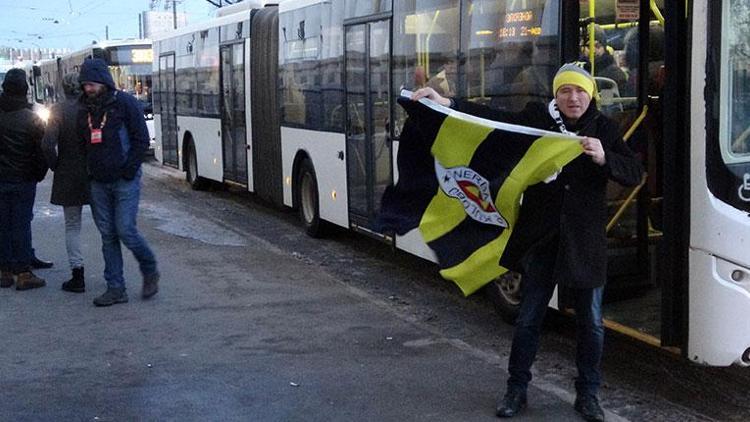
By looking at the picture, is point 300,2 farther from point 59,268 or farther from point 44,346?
point 44,346

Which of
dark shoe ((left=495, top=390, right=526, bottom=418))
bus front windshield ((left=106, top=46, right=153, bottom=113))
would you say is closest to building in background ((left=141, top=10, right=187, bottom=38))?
bus front windshield ((left=106, top=46, right=153, bottom=113))

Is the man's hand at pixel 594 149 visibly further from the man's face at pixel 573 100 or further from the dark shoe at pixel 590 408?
the dark shoe at pixel 590 408

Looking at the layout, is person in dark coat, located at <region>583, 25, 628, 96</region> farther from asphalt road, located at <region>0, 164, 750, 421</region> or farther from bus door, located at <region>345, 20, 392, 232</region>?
bus door, located at <region>345, 20, 392, 232</region>

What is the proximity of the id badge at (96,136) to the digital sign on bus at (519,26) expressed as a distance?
3119mm

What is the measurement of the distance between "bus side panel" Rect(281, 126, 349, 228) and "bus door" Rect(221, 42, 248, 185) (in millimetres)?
2451

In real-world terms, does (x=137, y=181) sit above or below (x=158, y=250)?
above

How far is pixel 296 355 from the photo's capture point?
6840 millimetres

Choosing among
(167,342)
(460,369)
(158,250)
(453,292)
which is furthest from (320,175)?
(460,369)

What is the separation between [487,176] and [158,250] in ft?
19.9

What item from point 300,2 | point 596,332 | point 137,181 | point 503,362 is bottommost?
point 503,362

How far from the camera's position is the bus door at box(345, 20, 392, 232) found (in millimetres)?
9492

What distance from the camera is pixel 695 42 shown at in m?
5.23

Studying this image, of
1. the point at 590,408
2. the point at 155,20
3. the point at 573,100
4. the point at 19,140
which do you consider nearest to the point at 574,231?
the point at 573,100

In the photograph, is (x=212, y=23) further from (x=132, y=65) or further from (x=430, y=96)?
(x=132, y=65)
